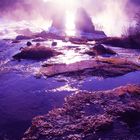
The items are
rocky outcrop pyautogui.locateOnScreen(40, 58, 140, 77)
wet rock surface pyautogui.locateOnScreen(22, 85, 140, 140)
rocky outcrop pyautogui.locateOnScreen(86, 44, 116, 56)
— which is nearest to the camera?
wet rock surface pyautogui.locateOnScreen(22, 85, 140, 140)

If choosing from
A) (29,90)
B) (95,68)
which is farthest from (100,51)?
(29,90)

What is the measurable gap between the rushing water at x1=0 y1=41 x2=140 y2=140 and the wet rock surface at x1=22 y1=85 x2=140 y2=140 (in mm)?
676

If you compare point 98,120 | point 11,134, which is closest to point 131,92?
point 98,120

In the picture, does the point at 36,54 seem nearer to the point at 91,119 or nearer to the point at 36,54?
Answer: the point at 36,54

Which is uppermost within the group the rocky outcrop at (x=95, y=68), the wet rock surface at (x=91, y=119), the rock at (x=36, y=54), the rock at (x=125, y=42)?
the rock at (x=125, y=42)

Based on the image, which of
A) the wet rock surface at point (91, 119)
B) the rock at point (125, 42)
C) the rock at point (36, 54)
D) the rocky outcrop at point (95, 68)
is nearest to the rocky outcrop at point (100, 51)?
the rock at point (36, 54)

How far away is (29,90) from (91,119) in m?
6.29

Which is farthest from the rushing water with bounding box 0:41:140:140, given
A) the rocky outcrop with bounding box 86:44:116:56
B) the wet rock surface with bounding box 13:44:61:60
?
the rocky outcrop with bounding box 86:44:116:56

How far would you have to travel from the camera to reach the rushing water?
1497 centimetres

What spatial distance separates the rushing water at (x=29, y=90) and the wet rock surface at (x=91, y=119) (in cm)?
68

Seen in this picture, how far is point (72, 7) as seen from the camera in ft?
255

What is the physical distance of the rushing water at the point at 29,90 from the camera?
15.0m

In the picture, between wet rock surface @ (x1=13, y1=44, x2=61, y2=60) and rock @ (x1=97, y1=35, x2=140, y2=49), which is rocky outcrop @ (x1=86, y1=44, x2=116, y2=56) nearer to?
wet rock surface @ (x1=13, y1=44, x2=61, y2=60)

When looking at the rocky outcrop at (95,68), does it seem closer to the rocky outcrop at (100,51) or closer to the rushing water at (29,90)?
the rushing water at (29,90)
